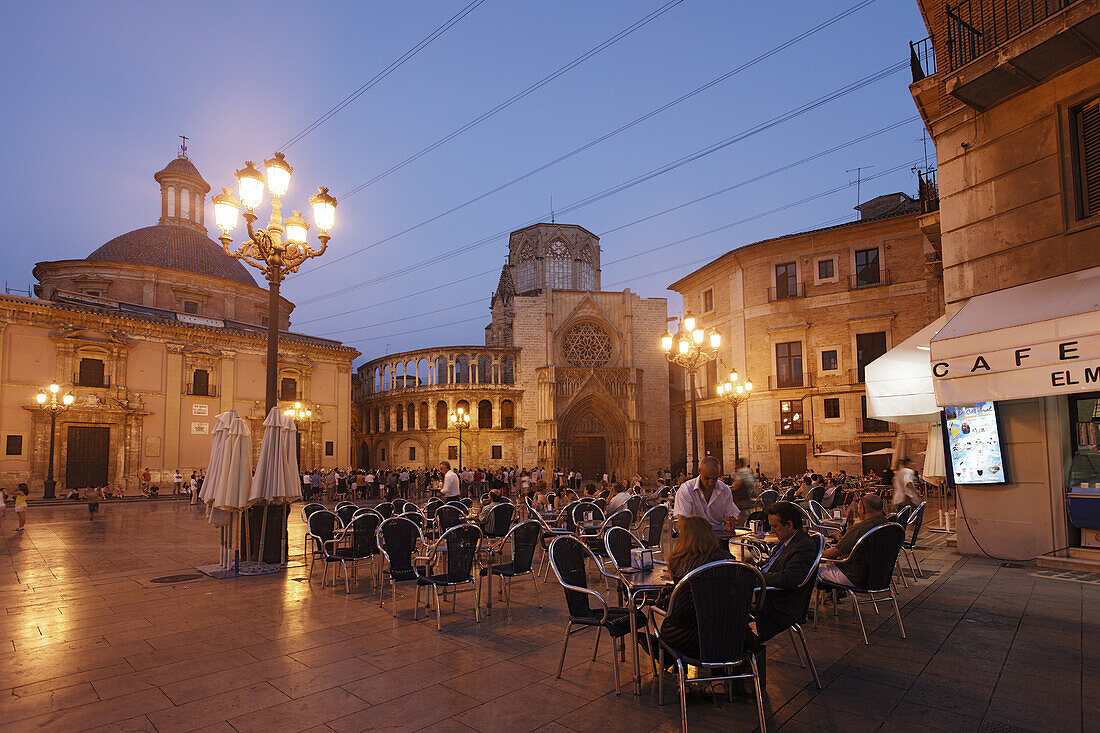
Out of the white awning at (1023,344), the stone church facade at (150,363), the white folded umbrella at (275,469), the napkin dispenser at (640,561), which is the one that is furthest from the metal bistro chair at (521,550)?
the stone church facade at (150,363)

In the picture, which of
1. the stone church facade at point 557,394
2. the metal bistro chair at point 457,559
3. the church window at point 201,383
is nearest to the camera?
the metal bistro chair at point 457,559

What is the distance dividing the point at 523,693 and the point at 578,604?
0.70m

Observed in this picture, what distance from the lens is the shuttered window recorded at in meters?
7.48

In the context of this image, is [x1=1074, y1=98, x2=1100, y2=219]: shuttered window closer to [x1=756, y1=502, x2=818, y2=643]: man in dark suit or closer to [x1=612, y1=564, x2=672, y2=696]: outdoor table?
[x1=756, y1=502, x2=818, y2=643]: man in dark suit

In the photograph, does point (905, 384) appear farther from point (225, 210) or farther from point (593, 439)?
point (593, 439)

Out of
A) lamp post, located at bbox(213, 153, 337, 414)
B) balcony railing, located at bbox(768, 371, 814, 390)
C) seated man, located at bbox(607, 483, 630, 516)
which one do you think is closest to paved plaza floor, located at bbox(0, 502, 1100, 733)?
seated man, located at bbox(607, 483, 630, 516)

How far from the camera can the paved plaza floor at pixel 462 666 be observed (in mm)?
3662

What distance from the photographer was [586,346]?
4009cm

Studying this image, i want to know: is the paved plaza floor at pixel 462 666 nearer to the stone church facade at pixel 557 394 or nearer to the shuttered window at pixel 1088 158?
the shuttered window at pixel 1088 158

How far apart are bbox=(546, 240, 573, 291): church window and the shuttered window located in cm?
3787

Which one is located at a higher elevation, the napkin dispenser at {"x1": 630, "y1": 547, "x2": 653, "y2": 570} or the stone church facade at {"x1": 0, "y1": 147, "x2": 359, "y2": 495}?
the stone church facade at {"x1": 0, "y1": 147, "x2": 359, "y2": 495}

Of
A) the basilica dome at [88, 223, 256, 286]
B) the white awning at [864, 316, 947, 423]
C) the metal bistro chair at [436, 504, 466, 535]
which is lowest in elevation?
the metal bistro chair at [436, 504, 466, 535]

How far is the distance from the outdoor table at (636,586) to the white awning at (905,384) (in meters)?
6.57

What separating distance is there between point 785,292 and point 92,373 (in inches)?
1237
